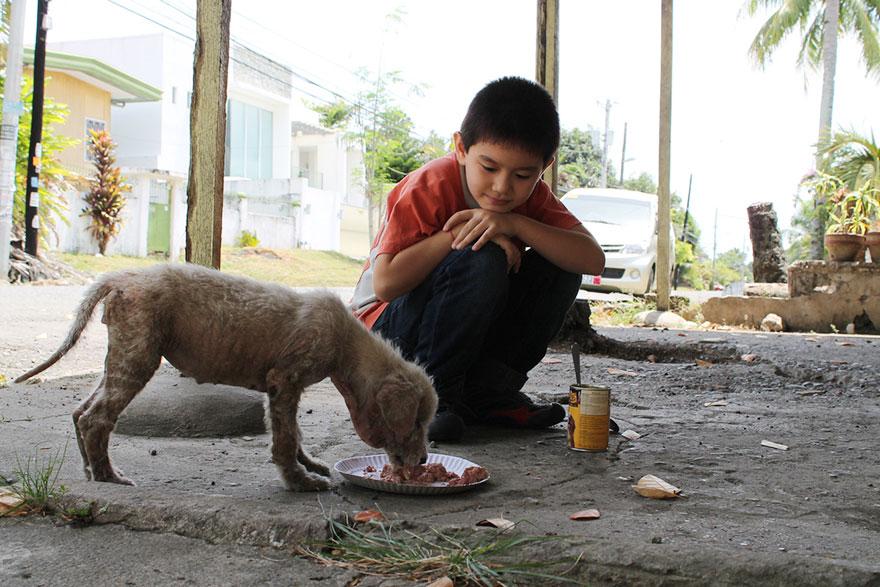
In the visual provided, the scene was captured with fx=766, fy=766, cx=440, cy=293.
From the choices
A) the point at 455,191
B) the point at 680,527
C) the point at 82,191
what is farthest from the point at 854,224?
the point at 82,191

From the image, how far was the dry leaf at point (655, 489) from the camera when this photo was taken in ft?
8.18

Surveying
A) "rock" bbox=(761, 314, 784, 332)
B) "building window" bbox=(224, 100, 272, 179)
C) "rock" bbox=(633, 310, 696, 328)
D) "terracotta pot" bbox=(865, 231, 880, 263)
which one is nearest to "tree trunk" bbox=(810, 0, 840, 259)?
"terracotta pot" bbox=(865, 231, 880, 263)

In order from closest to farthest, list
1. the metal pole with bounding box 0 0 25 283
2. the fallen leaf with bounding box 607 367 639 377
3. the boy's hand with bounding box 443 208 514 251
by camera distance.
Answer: the boy's hand with bounding box 443 208 514 251 < the fallen leaf with bounding box 607 367 639 377 < the metal pole with bounding box 0 0 25 283

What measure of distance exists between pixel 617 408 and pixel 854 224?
8.83m

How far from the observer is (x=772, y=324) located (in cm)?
1055

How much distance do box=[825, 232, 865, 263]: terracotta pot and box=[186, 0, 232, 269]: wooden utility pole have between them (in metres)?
9.56

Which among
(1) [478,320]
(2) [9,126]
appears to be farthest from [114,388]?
(2) [9,126]

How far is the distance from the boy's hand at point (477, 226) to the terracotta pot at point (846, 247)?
9.17m

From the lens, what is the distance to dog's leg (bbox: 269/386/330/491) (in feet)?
8.11

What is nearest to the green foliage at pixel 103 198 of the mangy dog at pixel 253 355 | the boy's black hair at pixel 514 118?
the boy's black hair at pixel 514 118

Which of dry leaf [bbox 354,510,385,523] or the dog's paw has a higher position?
dry leaf [bbox 354,510,385,523]

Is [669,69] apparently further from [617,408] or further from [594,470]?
[594,470]

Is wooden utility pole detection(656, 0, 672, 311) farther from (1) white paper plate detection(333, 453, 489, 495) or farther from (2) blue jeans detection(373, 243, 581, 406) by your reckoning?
(1) white paper plate detection(333, 453, 489, 495)

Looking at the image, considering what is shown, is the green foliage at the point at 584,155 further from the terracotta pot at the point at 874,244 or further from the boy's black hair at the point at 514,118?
the boy's black hair at the point at 514,118
